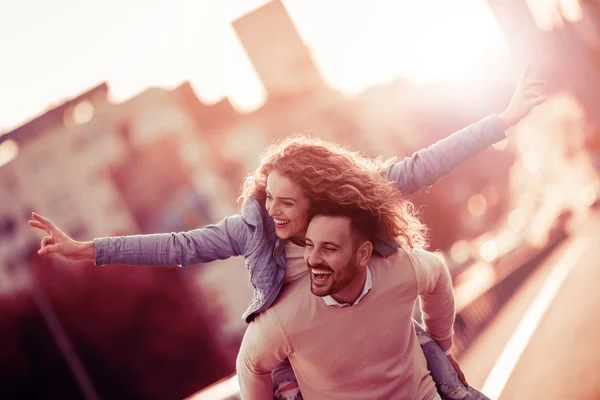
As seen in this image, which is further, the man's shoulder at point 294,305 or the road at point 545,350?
the road at point 545,350

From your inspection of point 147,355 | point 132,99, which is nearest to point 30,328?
point 147,355

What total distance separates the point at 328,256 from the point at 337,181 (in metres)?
0.37

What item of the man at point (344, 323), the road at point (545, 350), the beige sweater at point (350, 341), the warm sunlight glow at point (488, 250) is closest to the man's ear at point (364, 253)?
the man at point (344, 323)

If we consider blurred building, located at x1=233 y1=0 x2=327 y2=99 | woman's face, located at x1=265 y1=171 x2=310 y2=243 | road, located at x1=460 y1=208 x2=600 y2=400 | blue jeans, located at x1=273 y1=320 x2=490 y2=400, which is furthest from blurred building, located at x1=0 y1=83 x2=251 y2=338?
woman's face, located at x1=265 y1=171 x2=310 y2=243

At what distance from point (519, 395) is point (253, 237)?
4.24 metres

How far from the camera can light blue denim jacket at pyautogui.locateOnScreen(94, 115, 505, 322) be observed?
2.96m

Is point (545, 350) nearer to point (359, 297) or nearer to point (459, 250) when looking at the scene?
point (359, 297)

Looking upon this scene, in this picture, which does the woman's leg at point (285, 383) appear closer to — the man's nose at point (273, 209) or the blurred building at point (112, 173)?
the man's nose at point (273, 209)

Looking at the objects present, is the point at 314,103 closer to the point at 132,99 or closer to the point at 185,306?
the point at 132,99

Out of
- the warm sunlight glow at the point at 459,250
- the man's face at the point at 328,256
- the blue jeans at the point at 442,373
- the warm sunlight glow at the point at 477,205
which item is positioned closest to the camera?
the man's face at the point at 328,256

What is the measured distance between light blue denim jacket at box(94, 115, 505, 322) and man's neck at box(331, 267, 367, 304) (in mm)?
208

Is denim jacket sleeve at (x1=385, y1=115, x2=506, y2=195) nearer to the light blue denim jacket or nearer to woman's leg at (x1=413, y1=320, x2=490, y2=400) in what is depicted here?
the light blue denim jacket

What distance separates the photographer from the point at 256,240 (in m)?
3.05

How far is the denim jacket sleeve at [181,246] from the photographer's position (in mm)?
2967
